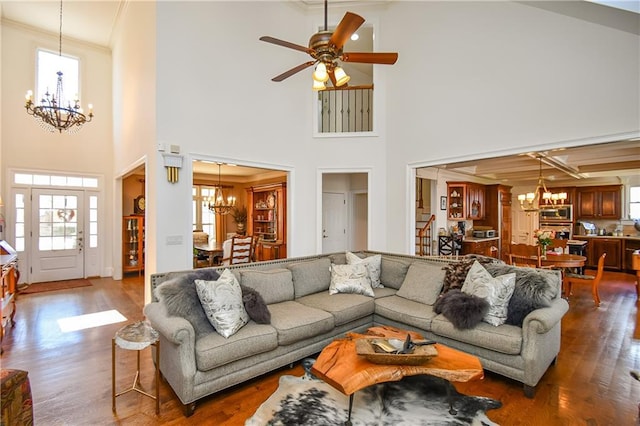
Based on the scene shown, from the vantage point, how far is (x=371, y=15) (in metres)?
5.54

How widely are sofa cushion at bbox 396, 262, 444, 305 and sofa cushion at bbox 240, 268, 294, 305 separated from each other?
1.34 m

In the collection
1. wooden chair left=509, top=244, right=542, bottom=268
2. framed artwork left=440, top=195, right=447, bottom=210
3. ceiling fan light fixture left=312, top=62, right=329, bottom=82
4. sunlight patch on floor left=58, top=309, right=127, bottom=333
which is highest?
ceiling fan light fixture left=312, top=62, right=329, bottom=82

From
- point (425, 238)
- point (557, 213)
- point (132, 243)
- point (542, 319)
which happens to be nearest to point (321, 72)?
point (542, 319)

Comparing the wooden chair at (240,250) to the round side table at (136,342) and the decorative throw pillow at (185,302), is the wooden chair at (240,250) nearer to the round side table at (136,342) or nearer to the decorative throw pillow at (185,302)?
the decorative throw pillow at (185,302)

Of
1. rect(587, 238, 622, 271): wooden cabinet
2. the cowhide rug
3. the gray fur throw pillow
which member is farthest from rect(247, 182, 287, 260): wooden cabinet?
rect(587, 238, 622, 271): wooden cabinet

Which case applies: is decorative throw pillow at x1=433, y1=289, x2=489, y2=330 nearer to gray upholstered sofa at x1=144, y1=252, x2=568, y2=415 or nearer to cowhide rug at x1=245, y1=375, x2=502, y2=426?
gray upholstered sofa at x1=144, y1=252, x2=568, y2=415

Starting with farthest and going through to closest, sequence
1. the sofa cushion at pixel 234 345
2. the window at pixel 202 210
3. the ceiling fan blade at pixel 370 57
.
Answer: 1. the window at pixel 202 210
2. the ceiling fan blade at pixel 370 57
3. the sofa cushion at pixel 234 345

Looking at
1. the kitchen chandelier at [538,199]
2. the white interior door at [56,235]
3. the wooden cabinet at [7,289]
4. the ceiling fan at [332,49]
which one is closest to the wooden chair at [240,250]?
the wooden cabinet at [7,289]

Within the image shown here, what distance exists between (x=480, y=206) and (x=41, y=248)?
1010 centimetres

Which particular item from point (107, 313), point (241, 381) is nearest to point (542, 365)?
point (241, 381)

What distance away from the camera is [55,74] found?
6.38m

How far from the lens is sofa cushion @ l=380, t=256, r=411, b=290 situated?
395cm

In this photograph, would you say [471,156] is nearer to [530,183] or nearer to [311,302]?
[311,302]

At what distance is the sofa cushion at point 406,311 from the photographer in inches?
121
